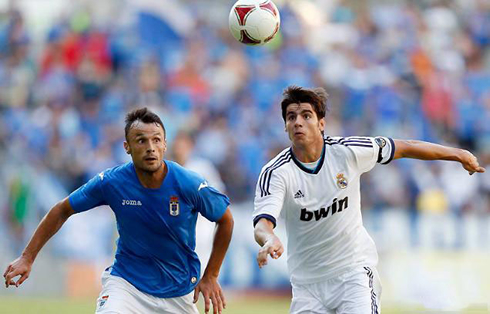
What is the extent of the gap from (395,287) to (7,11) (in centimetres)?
1045

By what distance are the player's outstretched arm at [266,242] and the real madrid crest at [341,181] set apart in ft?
3.02

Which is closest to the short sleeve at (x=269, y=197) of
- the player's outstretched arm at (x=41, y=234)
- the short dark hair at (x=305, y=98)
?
the short dark hair at (x=305, y=98)

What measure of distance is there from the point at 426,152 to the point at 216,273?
202 centimetres

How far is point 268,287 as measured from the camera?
51.8 ft

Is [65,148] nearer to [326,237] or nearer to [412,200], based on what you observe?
[412,200]

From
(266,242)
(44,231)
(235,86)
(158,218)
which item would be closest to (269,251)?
(266,242)

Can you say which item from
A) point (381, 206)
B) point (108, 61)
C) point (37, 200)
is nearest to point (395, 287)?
point (381, 206)

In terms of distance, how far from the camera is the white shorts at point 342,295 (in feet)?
24.4

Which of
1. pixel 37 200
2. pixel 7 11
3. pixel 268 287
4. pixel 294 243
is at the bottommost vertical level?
pixel 294 243

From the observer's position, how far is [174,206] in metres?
7.61

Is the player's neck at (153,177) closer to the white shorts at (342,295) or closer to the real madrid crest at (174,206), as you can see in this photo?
the real madrid crest at (174,206)

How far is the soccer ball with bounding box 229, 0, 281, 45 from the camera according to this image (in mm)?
9509

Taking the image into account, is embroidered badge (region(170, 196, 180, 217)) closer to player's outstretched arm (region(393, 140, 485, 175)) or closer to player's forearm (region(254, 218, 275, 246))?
player's forearm (region(254, 218, 275, 246))

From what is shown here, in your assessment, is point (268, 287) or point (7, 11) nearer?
point (268, 287)
